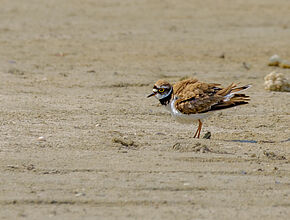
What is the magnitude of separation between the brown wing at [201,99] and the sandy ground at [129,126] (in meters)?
0.37

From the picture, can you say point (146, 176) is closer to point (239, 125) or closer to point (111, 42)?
point (239, 125)

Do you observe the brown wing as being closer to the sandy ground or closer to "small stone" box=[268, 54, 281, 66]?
the sandy ground

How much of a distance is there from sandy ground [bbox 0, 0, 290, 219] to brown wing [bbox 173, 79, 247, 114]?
37 centimetres

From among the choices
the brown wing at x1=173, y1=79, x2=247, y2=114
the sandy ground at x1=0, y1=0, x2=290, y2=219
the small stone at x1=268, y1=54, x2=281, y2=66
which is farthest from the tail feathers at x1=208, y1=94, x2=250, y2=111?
the small stone at x1=268, y1=54, x2=281, y2=66

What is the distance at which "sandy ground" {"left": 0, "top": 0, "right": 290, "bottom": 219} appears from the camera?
5.65 metres

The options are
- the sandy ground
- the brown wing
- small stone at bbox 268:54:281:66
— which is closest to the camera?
the sandy ground

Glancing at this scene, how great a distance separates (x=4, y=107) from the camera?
849cm

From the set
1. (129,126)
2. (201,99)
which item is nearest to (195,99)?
(201,99)

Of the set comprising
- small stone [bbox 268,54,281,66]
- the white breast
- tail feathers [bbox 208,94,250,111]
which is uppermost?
tail feathers [bbox 208,94,250,111]

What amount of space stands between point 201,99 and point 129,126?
3.16ft

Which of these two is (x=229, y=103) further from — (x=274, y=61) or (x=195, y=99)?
(x=274, y=61)

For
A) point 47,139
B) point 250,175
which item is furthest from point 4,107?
point 250,175

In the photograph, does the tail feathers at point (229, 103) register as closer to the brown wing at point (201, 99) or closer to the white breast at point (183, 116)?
the brown wing at point (201, 99)

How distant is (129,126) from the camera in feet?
26.2
